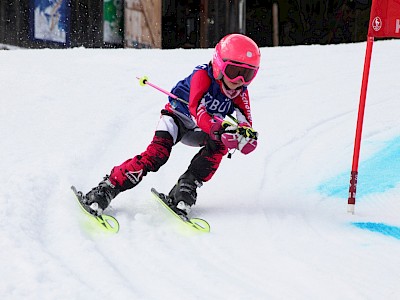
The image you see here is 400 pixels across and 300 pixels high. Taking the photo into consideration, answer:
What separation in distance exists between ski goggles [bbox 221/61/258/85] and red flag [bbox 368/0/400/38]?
3.90ft

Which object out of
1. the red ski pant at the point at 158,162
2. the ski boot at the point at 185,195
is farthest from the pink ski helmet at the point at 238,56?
the ski boot at the point at 185,195

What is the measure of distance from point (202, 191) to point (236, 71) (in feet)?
4.05

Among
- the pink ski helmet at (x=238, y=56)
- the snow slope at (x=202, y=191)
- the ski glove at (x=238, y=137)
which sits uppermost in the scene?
the pink ski helmet at (x=238, y=56)

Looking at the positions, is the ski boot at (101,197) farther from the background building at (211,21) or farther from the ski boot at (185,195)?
the background building at (211,21)

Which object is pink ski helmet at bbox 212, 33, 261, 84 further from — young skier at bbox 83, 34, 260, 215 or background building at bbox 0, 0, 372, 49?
background building at bbox 0, 0, 372, 49

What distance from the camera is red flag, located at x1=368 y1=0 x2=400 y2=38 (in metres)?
5.34

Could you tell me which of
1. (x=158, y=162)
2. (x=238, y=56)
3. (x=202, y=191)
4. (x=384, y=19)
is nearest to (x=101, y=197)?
(x=158, y=162)

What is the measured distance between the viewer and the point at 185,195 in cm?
481

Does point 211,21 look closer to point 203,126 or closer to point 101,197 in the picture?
point 203,126

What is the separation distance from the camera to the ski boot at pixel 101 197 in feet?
15.0

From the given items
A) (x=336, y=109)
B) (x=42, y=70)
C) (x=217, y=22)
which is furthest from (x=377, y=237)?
(x=217, y=22)

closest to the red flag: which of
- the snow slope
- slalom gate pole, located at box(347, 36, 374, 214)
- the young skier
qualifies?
slalom gate pole, located at box(347, 36, 374, 214)

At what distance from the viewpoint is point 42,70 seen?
9.26m

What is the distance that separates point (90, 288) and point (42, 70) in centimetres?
625
